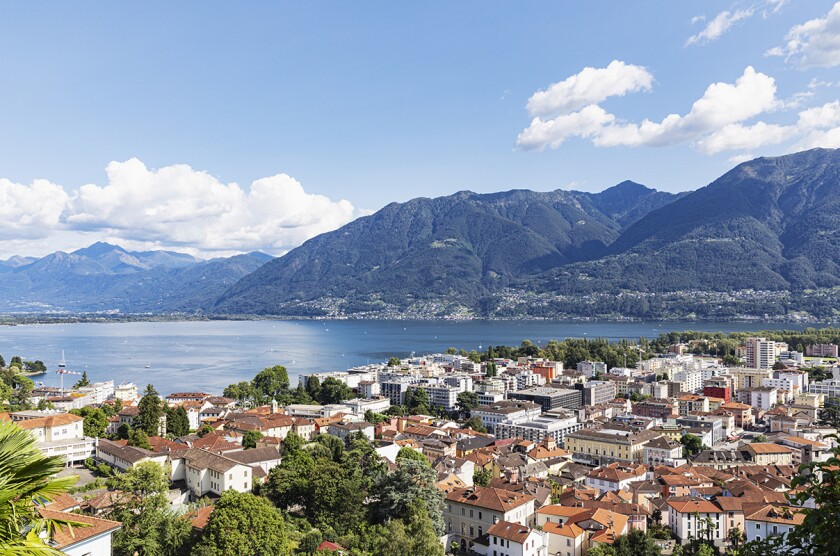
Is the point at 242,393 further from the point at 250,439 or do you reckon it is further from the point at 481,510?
the point at 481,510

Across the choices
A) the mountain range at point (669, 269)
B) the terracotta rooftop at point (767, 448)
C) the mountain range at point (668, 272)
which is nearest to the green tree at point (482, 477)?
the terracotta rooftop at point (767, 448)

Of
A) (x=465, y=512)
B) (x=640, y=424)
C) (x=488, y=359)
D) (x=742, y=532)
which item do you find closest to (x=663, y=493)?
(x=742, y=532)

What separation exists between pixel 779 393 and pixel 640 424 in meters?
16.0

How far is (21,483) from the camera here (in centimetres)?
230

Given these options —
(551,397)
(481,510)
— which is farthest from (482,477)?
(551,397)

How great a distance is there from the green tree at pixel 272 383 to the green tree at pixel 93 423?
1502cm

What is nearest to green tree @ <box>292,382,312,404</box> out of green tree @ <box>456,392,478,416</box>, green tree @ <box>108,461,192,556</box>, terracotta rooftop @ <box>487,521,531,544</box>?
green tree @ <box>456,392,478,416</box>

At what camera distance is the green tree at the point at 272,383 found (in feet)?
136

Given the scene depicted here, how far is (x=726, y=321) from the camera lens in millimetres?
117438

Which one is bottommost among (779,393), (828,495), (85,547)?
(779,393)

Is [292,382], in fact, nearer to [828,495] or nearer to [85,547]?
[85,547]

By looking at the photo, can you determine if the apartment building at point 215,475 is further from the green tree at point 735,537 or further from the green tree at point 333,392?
the green tree at point 333,392

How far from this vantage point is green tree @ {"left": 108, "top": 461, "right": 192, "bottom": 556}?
12.8 meters

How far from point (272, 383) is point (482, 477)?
897 inches
